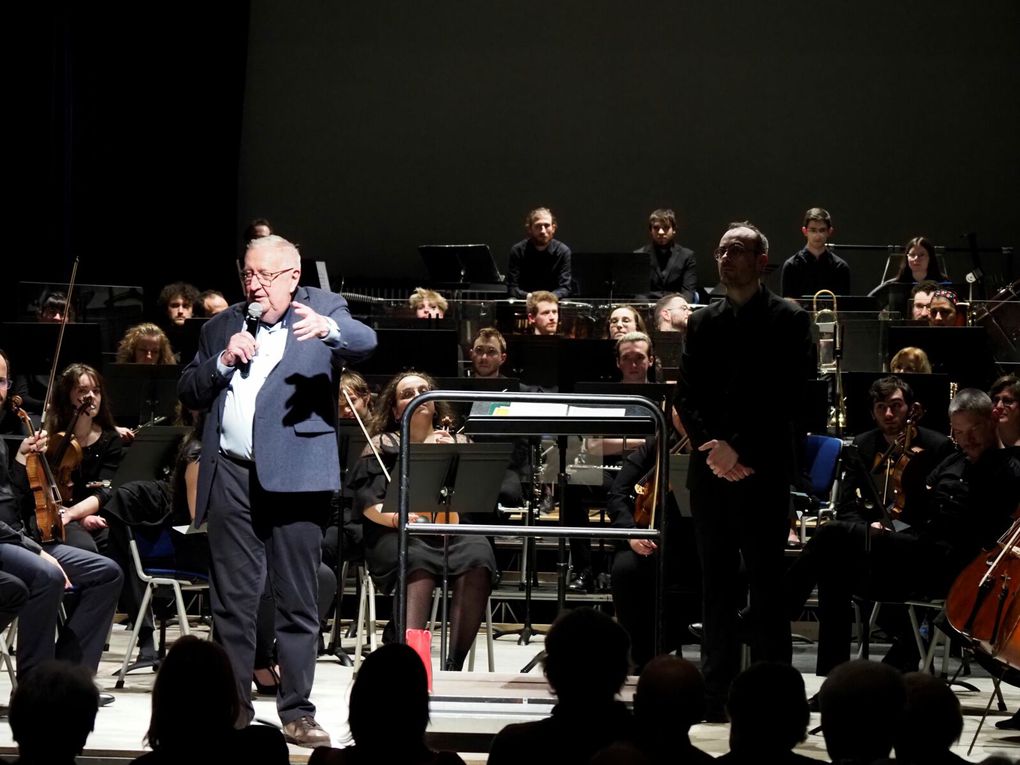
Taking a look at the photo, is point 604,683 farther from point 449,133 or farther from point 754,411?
point 449,133

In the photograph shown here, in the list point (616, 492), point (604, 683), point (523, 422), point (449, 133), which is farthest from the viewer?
point (449, 133)

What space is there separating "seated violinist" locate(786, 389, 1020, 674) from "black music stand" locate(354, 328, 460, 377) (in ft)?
8.13

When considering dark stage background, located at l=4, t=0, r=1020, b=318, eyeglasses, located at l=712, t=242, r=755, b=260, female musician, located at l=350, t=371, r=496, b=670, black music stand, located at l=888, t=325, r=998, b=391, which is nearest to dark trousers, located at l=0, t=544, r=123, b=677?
female musician, located at l=350, t=371, r=496, b=670

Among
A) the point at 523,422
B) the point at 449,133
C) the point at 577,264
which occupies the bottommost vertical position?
the point at 523,422

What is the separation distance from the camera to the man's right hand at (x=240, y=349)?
14.1ft

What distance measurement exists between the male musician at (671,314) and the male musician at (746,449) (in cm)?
356

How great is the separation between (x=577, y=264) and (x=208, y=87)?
3.84m

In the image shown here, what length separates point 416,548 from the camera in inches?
234

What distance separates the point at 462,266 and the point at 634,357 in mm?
4142

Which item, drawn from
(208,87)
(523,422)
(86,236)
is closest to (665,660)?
(523,422)

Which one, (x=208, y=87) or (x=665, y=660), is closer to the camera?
(x=665, y=660)

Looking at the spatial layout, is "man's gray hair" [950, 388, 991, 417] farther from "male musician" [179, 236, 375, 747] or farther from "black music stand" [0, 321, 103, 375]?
"black music stand" [0, 321, 103, 375]

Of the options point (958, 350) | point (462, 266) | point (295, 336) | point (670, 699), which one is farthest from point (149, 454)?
point (462, 266)

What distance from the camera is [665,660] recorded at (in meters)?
3.02
